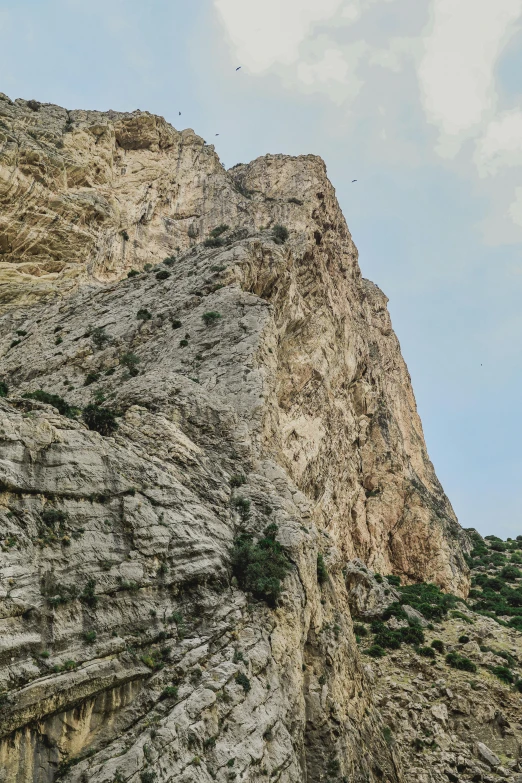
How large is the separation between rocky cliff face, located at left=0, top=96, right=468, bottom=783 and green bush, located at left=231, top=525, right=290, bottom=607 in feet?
1.23

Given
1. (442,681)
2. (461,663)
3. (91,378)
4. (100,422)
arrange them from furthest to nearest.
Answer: (91,378) → (461,663) → (442,681) → (100,422)

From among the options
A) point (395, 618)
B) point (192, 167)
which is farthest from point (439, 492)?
point (192, 167)

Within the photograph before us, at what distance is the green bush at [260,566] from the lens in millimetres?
19250

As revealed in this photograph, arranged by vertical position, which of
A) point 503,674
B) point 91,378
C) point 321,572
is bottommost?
point 503,674

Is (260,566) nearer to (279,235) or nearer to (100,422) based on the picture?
(100,422)

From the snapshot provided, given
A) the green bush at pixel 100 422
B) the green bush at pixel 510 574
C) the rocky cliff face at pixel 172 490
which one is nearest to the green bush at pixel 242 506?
the rocky cliff face at pixel 172 490

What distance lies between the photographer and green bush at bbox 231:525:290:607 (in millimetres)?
19250

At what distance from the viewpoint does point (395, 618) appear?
33.4 meters

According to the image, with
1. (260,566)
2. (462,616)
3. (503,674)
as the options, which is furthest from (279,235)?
(503,674)

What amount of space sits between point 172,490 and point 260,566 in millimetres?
3970

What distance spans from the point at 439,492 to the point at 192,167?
4971 centimetres

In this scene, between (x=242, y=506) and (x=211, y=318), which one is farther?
(x=211, y=318)

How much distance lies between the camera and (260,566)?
1945 centimetres

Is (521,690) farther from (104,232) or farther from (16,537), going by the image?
(104,232)
